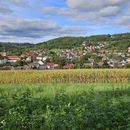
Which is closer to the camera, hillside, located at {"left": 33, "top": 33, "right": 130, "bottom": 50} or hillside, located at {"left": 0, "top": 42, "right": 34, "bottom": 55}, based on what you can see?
hillside, located at {"left": 0, "top": 42, "right": 34, "bottom": 55}

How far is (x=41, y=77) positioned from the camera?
38.4 m

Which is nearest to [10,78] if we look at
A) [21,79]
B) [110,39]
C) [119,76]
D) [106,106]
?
[21,79]

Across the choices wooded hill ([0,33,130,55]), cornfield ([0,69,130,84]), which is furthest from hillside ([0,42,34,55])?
cornfield ([0,69,130,84])

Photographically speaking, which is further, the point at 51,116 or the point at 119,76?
the point at 119,76

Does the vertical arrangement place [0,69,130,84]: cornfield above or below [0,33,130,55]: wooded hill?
below

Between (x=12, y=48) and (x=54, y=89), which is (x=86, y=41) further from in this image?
(x=54, y=89)

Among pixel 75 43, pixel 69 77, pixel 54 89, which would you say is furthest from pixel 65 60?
pixel 75 43

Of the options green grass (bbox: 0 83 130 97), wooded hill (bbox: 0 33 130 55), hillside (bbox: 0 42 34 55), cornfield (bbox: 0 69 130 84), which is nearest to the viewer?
green grass (bbox: 0 83 130 97)

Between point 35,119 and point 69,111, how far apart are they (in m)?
0.79

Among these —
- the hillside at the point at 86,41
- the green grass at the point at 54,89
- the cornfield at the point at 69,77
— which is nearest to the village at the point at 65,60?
the hillside at the point at 86,41

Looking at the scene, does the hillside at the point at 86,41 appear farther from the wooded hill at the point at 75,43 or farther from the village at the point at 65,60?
the village at the point at 65,60

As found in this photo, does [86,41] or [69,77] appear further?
[86,41]

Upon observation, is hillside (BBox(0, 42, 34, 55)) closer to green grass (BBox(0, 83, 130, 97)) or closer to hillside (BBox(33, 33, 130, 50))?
hillside (BBox(33, 33, 130, 50))

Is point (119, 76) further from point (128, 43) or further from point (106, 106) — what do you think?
point (128, 43)
